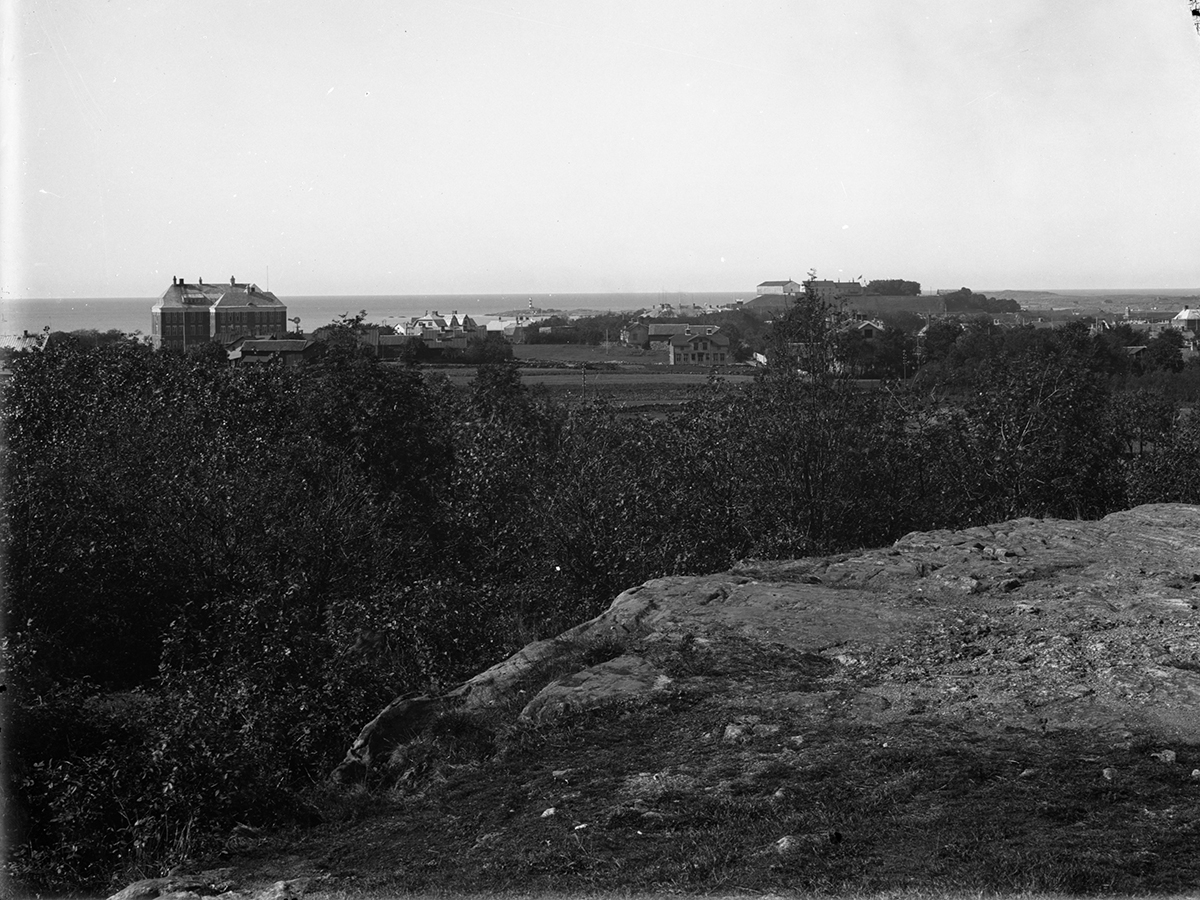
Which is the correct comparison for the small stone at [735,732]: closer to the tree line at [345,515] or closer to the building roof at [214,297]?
the tree line at [345,515]

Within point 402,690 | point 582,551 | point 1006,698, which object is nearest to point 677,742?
point 1006,698

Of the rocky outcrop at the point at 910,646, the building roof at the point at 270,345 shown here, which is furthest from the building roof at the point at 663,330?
the rocky outcrop at the point at 910,646

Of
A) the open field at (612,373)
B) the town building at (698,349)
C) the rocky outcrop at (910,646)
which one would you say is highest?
the town building at (698,349)

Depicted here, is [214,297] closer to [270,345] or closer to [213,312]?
[213,312]

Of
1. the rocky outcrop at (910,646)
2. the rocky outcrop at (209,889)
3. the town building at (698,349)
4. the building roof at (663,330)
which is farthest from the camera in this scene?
the building roof at (663,330)

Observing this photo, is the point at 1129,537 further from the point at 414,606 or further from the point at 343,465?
the point at 343,465

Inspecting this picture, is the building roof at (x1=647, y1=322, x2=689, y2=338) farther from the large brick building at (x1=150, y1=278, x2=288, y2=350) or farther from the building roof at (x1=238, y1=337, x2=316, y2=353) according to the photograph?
the building roof at (x1=238, y1=337, x2=316, y2=353)
